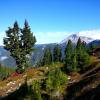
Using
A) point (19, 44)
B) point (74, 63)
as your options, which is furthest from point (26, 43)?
point (74, 63)

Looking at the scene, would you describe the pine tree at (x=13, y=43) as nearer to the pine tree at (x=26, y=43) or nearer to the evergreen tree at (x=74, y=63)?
the pine tree at (x=26, y=43)

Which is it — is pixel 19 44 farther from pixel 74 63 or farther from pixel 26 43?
pixel 74 63

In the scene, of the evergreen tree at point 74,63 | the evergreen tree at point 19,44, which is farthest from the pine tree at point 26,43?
the evergreen tree at point 74,63

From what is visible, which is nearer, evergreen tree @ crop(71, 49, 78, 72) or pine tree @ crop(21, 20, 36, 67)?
evergreen tree @ crop(71, 49, 78, 72)

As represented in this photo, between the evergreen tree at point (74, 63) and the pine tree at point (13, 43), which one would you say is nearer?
the evergreen tree at point (74, 63)

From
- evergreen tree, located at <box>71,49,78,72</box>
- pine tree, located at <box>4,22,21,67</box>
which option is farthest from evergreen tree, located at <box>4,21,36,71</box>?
evergreen tree, located at <box>71,49,78,72</box>

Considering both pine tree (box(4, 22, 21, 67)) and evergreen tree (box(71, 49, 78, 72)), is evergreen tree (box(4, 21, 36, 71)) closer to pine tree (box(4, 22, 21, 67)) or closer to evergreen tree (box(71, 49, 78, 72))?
pine tree (box(4, 22, 21, 67))

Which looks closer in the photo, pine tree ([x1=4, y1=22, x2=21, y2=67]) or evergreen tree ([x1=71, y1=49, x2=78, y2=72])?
evergreen tree ([x1=71, y1=49, x2=78, y2=72])

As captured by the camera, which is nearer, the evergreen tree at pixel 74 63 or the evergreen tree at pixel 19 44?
the evergreen tree at pixel 74 63

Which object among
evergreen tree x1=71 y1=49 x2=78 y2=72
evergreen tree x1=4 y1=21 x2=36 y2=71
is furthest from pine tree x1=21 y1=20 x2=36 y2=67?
evergreen tree x1=71 y1=49 x2=78 y2=72

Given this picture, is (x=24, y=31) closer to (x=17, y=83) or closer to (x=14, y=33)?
(x=14, y=33)

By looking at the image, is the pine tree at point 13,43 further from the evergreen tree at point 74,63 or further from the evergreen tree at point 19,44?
the evergreen tree at point 74,63

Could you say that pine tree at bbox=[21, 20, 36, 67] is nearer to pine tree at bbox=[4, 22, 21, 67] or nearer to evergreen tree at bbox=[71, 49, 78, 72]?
pine tree at bbox=[4, 22, 21, 67]

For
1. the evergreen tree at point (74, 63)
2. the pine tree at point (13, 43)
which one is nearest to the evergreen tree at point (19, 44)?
the pine tree at point (13, 43)
